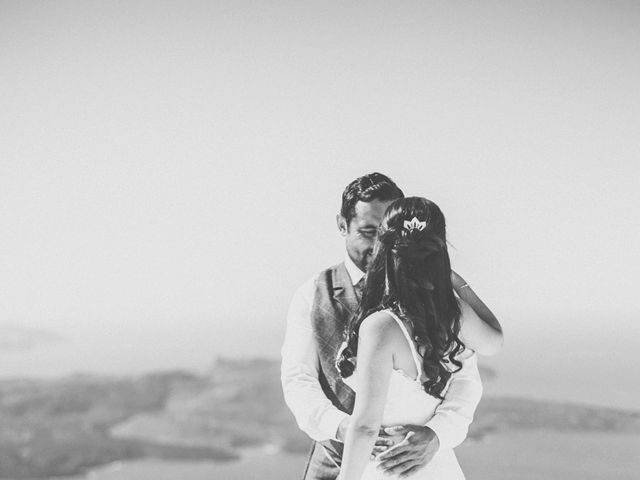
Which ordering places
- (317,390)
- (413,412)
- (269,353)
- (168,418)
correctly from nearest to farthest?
(413,412) < (317,390) < (269,353) < (168,418)

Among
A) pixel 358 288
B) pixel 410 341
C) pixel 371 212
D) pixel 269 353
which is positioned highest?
pixel 269 353

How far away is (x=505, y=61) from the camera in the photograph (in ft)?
17.3

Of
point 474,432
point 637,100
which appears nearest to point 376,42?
point 637,100

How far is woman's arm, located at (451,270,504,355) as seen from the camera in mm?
1437

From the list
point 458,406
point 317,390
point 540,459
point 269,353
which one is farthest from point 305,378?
point 269,353

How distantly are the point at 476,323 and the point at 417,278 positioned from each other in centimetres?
19

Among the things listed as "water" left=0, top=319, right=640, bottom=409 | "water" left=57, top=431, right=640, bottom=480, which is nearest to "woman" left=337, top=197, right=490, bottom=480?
"water" left=57, top=431, right=640, bottom=480

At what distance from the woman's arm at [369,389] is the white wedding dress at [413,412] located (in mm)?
55

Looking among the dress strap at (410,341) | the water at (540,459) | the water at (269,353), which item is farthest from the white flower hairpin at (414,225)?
the water at (269,353)

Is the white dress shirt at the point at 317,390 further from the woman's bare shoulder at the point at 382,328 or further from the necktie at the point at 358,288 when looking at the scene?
the woman's bare shoulder at the point at 382,328

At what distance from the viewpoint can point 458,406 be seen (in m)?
1.46

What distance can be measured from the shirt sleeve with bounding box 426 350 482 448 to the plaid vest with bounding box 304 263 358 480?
0.23 metres

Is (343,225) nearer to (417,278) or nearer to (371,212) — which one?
(371,212)

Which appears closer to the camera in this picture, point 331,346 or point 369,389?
point 369,389
